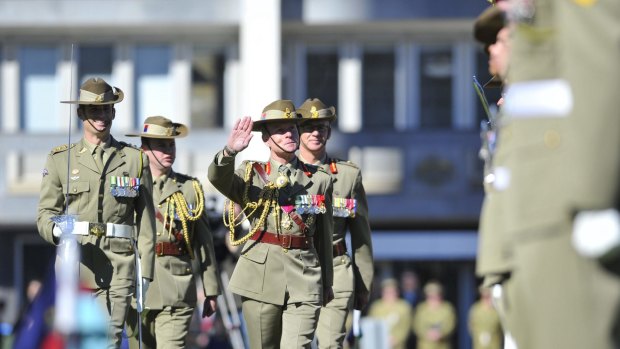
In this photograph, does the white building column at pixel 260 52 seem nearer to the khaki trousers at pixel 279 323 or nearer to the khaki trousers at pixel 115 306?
the khaki trousers at pixel 115 306

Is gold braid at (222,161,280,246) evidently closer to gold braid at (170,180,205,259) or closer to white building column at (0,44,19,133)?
gold braid at (170,180,205,259)

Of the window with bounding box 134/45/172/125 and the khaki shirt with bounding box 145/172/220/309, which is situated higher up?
the window with bounding box 134/45/172/125

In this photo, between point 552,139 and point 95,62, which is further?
point 95,62

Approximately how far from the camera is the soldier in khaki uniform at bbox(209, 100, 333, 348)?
10109 millimetres

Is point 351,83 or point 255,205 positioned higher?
point 351,83

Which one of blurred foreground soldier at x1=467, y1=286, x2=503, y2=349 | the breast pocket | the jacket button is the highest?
the jacket button

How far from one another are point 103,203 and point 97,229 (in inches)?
8.6

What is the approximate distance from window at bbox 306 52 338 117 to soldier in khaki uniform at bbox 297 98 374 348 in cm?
1774

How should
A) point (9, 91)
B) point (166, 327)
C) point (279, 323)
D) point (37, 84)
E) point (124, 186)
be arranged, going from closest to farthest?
point (279, 323), point (124, 186), point (166, 327), point (9, 91), point (37, 84)

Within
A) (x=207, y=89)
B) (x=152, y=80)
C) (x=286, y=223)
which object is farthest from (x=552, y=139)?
(x=207, y=89)

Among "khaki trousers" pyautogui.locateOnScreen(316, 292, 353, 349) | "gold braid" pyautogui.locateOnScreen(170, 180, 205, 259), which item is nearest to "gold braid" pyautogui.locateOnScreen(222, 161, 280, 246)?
"khaki trousers" pyautogui.locateOnScreen(316, 292, 353, 349)

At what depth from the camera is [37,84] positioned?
1187 inches

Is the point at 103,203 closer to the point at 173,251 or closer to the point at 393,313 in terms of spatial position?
the point at 173,251

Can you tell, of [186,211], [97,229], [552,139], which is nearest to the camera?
[552,139]
